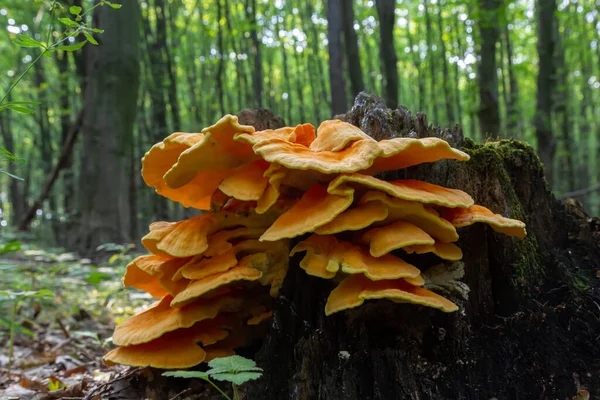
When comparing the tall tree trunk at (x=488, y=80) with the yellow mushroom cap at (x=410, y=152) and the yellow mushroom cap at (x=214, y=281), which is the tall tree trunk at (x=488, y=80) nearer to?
the yellow mushroom cap at (x=410, y=152)

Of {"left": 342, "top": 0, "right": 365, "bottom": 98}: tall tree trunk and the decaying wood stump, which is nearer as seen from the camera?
the decaying wood stump

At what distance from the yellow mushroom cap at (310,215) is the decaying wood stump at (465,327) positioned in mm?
632

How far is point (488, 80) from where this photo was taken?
37.6 feet

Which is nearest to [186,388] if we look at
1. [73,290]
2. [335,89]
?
[73,290]

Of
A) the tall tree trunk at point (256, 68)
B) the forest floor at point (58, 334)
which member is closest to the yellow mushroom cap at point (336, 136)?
the forest floor at point (58, 334)

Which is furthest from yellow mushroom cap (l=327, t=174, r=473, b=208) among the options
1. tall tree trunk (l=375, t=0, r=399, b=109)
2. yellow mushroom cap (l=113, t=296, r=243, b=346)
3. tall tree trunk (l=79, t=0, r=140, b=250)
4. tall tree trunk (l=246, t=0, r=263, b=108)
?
tall tree trunk (l=246, t=0, r=263, b=108)

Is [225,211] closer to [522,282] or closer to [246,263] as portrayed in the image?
[246,263]

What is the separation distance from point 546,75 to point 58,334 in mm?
13525

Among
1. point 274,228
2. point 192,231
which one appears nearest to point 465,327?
point 274,228

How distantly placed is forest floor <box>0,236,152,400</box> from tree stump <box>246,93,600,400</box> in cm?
151

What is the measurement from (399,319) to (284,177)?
1.08 meters

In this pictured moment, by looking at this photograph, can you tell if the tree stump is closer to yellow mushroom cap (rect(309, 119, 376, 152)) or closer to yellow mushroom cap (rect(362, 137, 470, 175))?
yellow mushroom cap (rect(362, 137, 470, 175))

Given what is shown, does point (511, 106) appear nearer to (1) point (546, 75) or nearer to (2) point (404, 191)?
(1) point (546, 75)

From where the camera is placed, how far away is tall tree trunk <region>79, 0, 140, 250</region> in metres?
9.16
